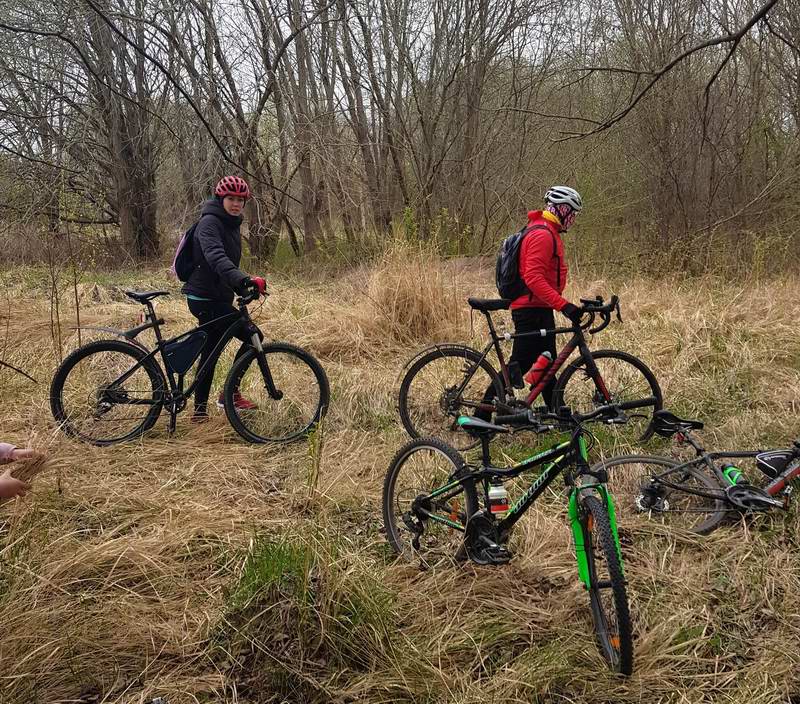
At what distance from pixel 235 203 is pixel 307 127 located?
23.6 feet

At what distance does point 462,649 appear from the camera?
2518 millimetres

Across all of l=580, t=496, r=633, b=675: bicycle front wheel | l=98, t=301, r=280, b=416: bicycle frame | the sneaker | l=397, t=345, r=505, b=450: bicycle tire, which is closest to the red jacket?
l=397, t=345, r=505, b=450: bicycle tire

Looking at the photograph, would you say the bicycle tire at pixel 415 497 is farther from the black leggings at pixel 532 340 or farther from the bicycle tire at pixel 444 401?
the black leggings at pixel 532 340

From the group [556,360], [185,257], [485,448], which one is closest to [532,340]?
[556,360]

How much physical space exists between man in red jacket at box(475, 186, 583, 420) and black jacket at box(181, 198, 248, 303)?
1911 millimetres

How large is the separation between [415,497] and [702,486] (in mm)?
1545

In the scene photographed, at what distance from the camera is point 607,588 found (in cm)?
232

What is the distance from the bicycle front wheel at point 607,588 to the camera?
217 centimetres

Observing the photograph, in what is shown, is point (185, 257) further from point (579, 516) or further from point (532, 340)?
point (579, 516)

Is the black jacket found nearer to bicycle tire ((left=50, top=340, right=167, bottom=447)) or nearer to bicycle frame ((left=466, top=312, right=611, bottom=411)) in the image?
bicycle tire ((left=50, top=340, right=167, bottom=447))

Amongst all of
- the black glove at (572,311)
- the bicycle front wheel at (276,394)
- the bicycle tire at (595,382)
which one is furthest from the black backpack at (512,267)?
the bicycle front wheel at (276,394)

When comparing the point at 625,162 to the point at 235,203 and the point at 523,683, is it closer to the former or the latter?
the point at 235,203

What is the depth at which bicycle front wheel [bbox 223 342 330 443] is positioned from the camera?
4633 mm

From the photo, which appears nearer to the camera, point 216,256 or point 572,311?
point 572,311
